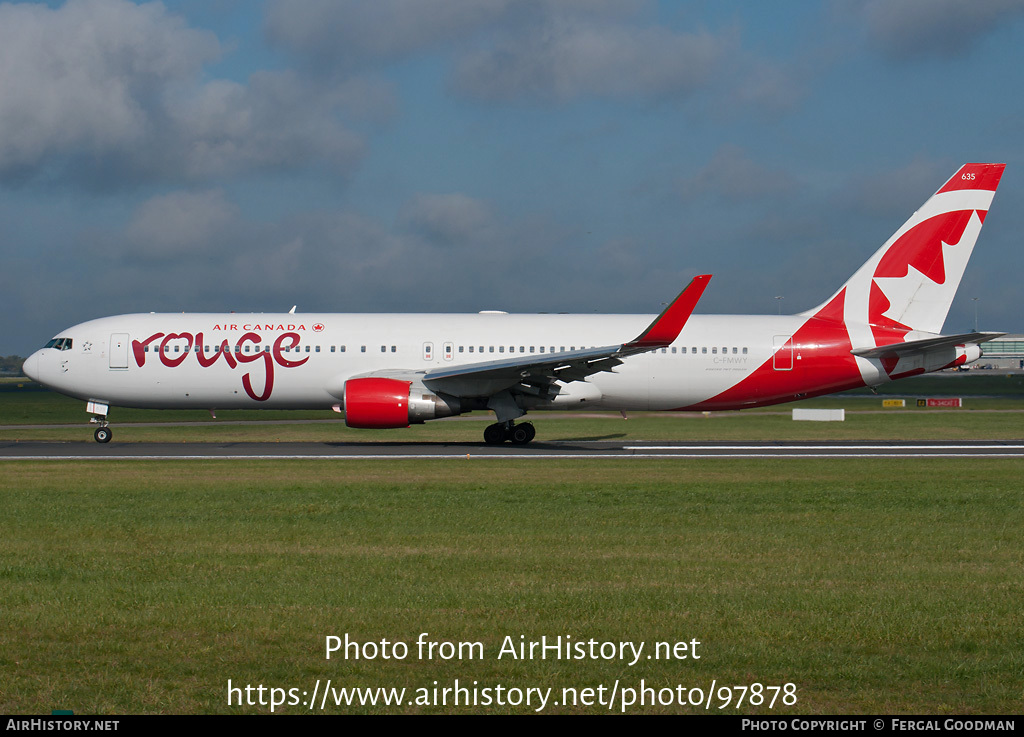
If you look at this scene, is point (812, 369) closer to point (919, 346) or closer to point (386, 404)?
point (919, 346)

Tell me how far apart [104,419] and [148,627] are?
2459 centimetres

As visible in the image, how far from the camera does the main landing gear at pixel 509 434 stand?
29.9 metres

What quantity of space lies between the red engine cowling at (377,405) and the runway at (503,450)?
87 centimetres

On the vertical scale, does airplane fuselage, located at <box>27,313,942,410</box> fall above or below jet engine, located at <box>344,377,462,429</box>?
above

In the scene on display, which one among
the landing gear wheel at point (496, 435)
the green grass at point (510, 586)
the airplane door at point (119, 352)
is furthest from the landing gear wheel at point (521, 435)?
the airplane door at point (119, 352)

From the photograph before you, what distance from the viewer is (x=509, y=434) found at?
1181 inches

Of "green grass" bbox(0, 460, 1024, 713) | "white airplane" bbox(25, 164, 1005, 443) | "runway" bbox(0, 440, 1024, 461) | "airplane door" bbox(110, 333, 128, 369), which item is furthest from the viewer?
"airplane door" bbox(110, 333, 128, 369)

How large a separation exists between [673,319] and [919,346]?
8.69m

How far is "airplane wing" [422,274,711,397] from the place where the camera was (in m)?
25.6

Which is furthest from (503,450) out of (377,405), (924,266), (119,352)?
(924,266)

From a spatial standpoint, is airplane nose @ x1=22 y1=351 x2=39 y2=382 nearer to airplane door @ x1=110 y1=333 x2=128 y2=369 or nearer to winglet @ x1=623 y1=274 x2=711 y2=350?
airplane door @ x1=110 y1=333 x2=128 y2=369

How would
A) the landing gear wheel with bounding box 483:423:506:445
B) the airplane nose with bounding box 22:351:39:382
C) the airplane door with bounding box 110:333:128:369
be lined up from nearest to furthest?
the landing gear wheel with bounding box 483:423:506:445 < the airplane door with bounding box 110:333:128:369 < the airplane nose with bounding box 22:351:39:382

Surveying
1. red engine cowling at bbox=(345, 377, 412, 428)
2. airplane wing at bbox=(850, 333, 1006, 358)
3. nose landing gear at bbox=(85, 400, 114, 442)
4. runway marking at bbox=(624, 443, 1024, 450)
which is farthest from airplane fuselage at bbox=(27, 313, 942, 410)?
red engine cowling at bbox=(345, 377, 412, 428)

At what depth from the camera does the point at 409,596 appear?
903cm
